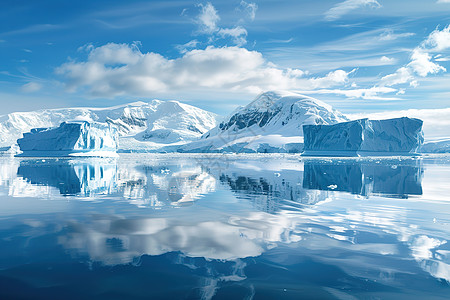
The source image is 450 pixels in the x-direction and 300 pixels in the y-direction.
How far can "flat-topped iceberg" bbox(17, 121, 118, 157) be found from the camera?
53.9 m

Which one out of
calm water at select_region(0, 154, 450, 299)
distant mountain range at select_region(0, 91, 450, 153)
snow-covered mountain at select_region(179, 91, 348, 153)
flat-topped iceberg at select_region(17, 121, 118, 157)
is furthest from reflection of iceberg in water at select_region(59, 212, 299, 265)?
snow-covered mountain at select_region(179, 91, 348, 153)

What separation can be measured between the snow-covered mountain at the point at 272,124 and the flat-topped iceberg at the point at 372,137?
88.9ft

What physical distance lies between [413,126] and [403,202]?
2077 inches

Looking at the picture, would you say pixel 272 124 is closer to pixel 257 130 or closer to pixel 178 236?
pixel 257 130

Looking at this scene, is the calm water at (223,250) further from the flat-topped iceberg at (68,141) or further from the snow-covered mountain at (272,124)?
the snow-covered mountain at (272,124)

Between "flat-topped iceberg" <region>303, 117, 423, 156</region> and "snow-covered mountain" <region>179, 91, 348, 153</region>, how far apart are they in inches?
1066

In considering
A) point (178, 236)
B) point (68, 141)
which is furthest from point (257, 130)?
point (178, 236)

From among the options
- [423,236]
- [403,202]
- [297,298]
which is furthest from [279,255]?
[403,202]

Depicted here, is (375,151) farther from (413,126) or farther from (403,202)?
(403,202)

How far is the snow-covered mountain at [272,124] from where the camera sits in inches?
3863

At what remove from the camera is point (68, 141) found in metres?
54.1

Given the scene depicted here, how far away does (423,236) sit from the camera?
7074 millimetres

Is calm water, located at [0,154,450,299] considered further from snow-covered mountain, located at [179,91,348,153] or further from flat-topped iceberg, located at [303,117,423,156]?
snow-covered mountain, located at [179,91,348,153]

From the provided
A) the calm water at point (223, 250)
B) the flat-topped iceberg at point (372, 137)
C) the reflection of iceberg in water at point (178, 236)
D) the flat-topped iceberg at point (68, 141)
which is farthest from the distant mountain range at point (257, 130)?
the reflection of iceberg in water at point (178, 236)
